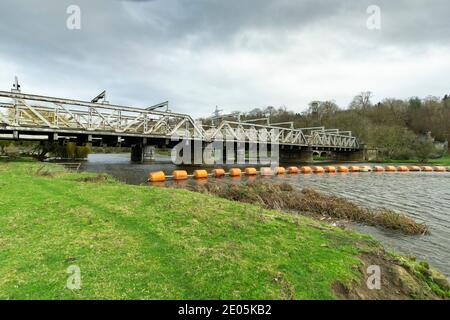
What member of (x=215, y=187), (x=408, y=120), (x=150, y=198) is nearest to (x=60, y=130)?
(x=215, y=187)

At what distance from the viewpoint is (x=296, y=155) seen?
61500mm

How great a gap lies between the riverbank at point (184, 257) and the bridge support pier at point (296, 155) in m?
51.6

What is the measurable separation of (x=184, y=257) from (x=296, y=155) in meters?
59.3

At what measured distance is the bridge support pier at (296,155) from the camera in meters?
58.9

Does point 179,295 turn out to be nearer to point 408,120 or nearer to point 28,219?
point 28,219

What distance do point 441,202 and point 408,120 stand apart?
312 ft

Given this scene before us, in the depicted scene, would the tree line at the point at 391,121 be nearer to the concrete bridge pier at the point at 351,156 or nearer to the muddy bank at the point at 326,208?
the concrete bridge pier at the point at 351,156

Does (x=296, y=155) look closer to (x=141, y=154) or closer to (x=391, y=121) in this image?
(x=141, y=154)

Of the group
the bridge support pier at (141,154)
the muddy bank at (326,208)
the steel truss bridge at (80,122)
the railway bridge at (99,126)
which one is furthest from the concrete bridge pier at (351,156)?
the muddy bank at (326,208)

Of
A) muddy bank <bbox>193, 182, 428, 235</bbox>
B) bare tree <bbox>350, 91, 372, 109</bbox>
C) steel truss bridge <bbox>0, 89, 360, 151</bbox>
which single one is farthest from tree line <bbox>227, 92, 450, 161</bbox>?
muddy bank <bbox>193, 182, 428, 235</bbox>

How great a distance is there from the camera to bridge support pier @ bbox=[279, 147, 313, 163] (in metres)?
58.9

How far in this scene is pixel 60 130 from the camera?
2303cm

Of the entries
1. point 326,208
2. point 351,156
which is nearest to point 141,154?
point 326,208

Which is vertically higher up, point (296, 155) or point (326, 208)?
point (296, 155)
